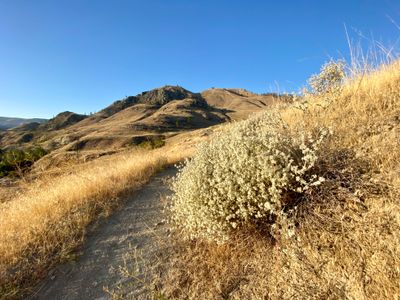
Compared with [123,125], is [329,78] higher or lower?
lower

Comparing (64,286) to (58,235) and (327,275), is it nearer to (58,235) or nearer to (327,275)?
(58,235)

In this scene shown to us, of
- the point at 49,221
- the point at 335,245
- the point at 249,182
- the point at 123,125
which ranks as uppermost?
the point at 123,125

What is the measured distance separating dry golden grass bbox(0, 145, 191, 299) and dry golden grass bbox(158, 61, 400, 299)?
1982 mm

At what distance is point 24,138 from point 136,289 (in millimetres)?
147683

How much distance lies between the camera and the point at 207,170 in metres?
4.20

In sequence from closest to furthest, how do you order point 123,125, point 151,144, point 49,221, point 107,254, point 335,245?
point 335,245
point 107,254
point 49,221
point 151,144
point 123,125

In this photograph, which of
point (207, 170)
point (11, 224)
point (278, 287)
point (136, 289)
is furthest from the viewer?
point (11, 224)

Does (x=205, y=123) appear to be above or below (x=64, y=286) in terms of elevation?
above

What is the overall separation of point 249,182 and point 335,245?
1104 millimetres

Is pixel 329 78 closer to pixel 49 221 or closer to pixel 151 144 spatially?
pixel 49 221

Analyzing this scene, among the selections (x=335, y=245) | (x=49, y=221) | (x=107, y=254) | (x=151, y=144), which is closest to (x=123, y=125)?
(x=151, y=144)

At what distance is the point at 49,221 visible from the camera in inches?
214

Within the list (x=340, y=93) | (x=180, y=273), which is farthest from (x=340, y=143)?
(x=180, y=273)

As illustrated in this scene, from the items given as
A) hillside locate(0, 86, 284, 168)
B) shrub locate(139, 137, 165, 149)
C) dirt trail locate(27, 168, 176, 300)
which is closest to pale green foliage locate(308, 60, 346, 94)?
hillside locate(0, 86, 284, 168)
